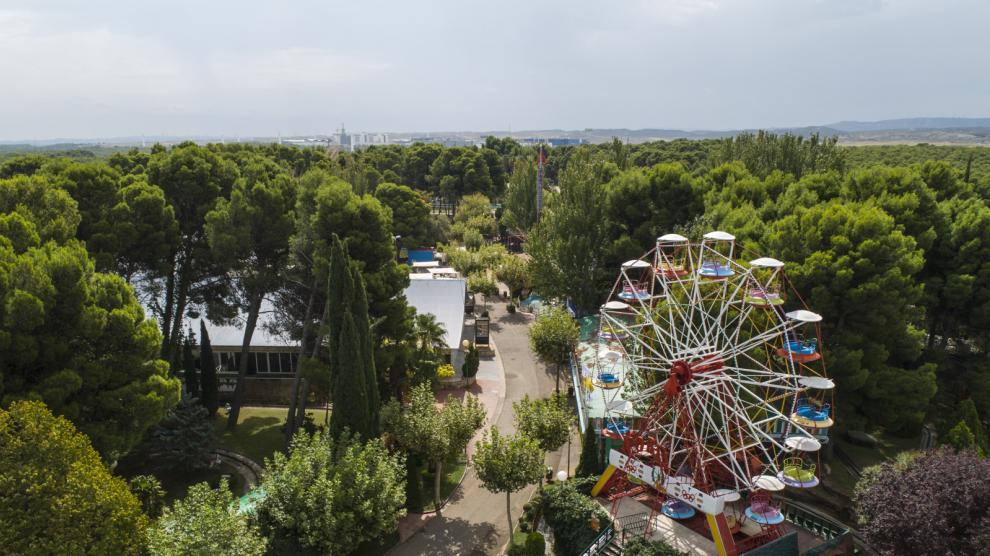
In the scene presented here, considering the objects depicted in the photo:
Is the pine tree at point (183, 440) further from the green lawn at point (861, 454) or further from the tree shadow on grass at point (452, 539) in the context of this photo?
the green lawn at point (861, 454)

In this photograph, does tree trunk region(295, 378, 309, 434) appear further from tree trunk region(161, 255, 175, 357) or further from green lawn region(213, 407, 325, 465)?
tree trunk region(161, 255, 175, 357)

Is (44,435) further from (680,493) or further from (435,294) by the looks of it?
(435,294)

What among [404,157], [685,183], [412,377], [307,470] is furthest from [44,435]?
[404,157]

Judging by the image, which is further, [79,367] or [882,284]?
[882,284]

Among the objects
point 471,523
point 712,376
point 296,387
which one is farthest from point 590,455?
point 296,387

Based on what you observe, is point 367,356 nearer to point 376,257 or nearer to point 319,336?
point 319,336

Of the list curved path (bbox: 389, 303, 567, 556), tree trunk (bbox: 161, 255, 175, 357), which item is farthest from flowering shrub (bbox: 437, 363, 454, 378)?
tree trunk (bbox: 161, 255, 175, 357)
